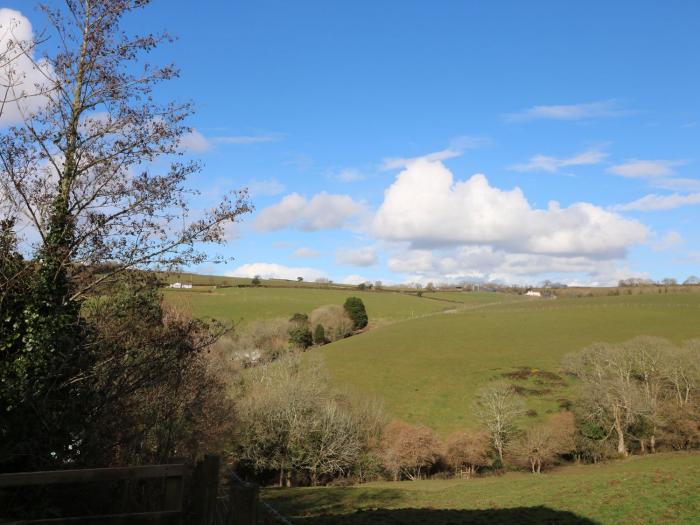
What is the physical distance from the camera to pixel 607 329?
7044 cm

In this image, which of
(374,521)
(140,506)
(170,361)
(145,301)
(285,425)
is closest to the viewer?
(140,506)

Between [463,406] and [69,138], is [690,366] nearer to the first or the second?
[463,406]

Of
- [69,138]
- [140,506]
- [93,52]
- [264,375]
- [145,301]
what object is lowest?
[264,375]

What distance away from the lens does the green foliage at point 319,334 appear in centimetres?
8556

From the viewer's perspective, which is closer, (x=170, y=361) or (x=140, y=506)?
(x=140, y=506)

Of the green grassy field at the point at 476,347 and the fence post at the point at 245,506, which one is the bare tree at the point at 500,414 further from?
the fence post at the point at 245,506

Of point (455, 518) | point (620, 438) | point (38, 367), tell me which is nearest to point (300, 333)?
point (620, 438)

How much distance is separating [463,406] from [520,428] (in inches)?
282

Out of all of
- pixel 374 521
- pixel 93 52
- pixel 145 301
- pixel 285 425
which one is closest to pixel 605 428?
pixel 285 425

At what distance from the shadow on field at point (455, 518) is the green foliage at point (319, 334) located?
228 ft

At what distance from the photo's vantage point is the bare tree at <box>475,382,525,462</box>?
4438cm

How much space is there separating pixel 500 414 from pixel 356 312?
49.0 m

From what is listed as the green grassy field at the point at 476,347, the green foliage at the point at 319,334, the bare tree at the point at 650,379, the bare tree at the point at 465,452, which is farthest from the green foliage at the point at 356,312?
the bare tree at the point at 465,452

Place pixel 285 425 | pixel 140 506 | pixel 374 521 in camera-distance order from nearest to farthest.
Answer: pixel 140 506, pixel 374 521, pixel 285 425
